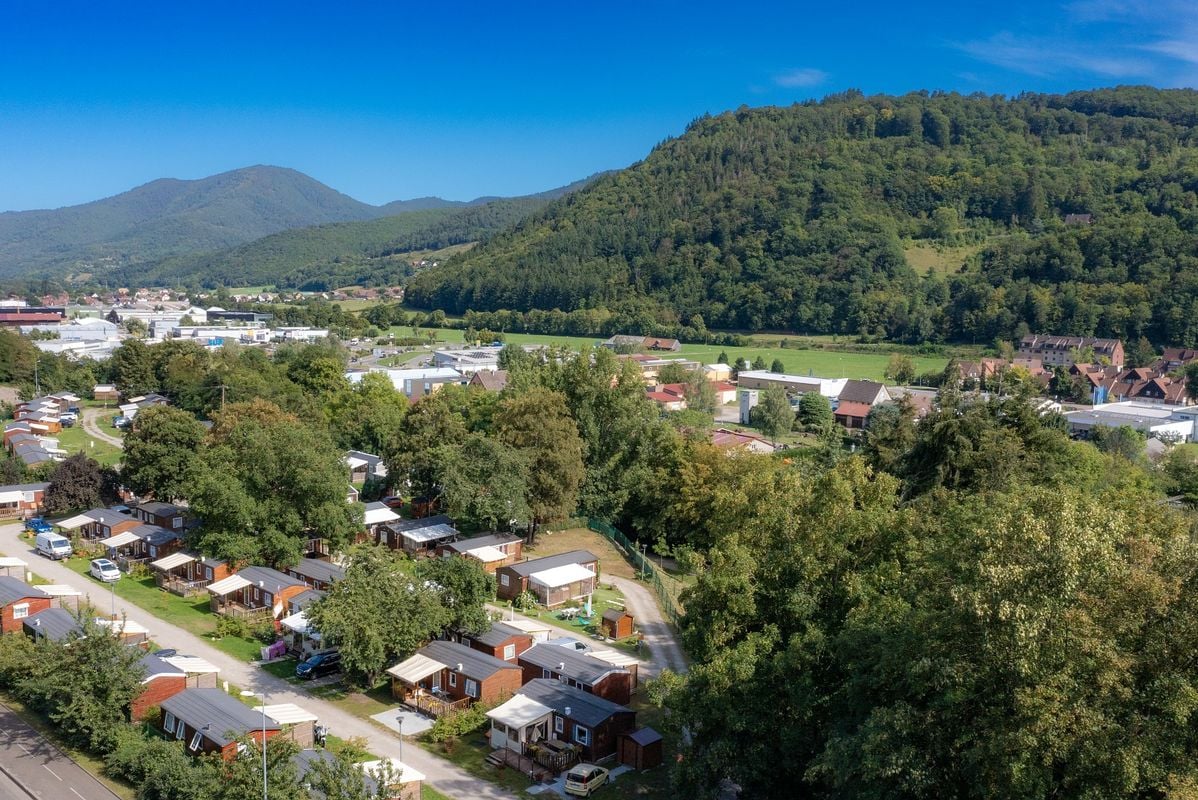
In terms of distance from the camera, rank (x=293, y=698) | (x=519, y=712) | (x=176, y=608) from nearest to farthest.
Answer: (x=519, y=712), (x=293, y=698), (x=176, y=608)

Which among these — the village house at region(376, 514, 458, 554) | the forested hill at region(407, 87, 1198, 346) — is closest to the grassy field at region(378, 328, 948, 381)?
the forested hill at region(407, 87, 1198, 346)

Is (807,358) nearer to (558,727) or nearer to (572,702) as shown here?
(572,702)

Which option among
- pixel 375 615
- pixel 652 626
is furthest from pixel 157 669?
pixel 652 626

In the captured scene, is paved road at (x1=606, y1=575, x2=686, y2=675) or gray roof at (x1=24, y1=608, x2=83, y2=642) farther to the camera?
Answer: paved road at (x1=606, y1=575, x2=686, y2=675)

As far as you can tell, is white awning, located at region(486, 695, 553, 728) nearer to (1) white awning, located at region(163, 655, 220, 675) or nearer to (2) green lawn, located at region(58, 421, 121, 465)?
(1) white awning, located at region(163, 655, 220, 675)

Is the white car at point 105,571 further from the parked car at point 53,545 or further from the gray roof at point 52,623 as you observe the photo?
the gray roof at point 52,623

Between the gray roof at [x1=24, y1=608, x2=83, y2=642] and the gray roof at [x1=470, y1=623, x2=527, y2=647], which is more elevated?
the gray roof at [x1=24, y1=608, x2=83, y2=642]

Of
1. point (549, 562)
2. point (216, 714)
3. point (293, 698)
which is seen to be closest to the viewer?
point (216, 714)
